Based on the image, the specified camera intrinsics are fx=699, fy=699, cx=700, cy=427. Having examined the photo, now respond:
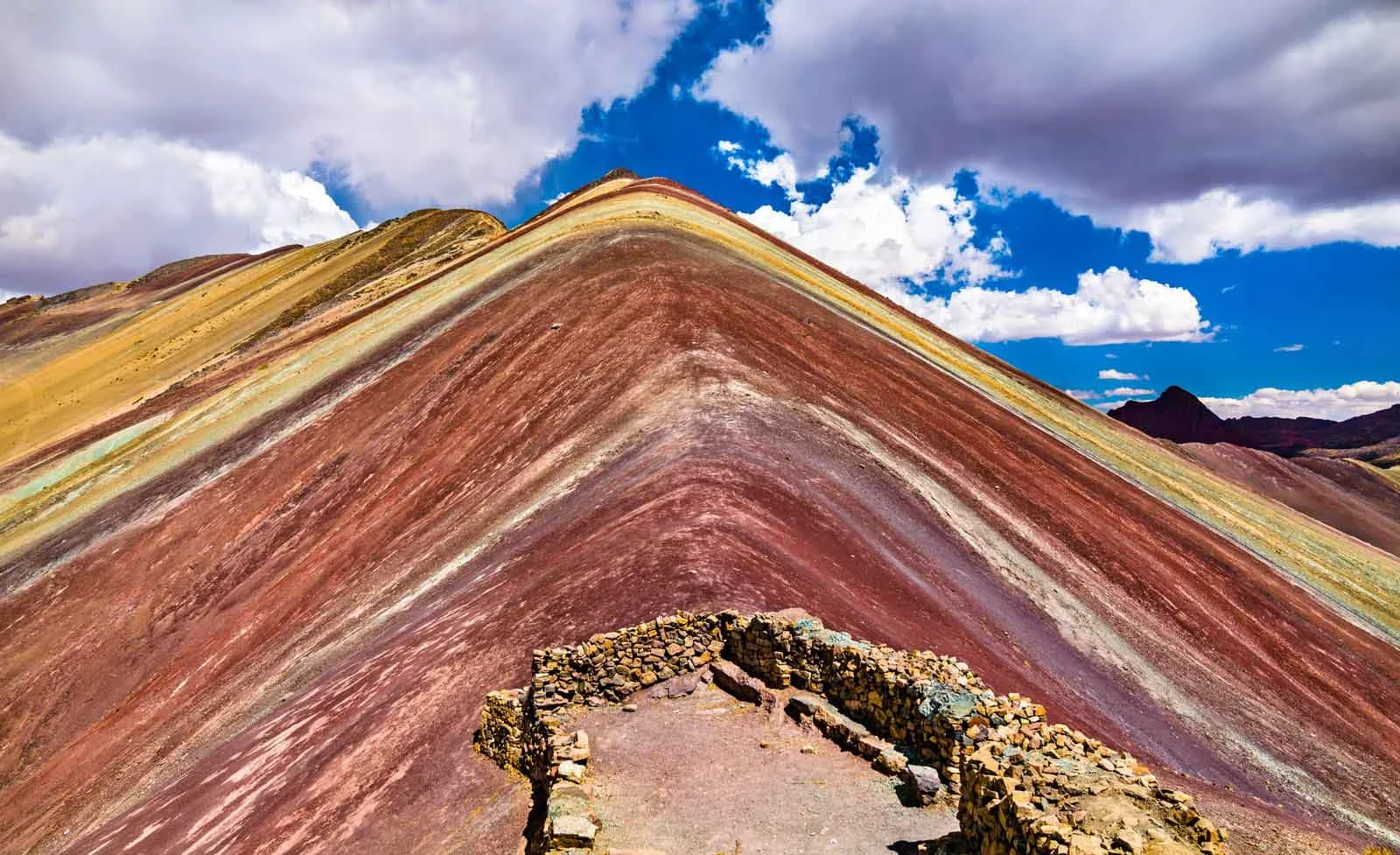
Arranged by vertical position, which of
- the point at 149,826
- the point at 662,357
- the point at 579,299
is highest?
the point at 579,299

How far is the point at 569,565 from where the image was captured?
675 inches

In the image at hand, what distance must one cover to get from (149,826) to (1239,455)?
140 m

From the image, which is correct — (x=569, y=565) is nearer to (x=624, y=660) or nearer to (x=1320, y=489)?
(x=624, y=660)

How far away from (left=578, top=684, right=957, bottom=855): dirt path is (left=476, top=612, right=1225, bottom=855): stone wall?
462 millimetres

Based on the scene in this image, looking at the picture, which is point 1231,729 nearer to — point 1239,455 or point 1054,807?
point 1054,807

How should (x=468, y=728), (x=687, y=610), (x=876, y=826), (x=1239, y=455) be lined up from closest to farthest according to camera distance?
(x=876, y=826), (x=468, y=728), (x=687, y=610), (x=1239, y=455)

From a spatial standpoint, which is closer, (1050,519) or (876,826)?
(876,826)

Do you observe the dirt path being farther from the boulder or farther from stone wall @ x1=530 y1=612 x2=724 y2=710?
stone wall @ x1=530 y1=612 x2=724 y2=710

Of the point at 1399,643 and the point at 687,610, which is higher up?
the point at 687,610

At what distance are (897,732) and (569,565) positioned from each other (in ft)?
28.7

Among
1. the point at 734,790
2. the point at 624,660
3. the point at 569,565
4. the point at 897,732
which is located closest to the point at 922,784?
the point at 897,732

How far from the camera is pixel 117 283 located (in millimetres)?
154750

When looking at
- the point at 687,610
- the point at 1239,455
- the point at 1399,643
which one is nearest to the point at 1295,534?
the point at 1399,643

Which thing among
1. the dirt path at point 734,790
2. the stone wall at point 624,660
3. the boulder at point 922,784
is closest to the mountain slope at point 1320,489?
the stone wall at point 624,660
